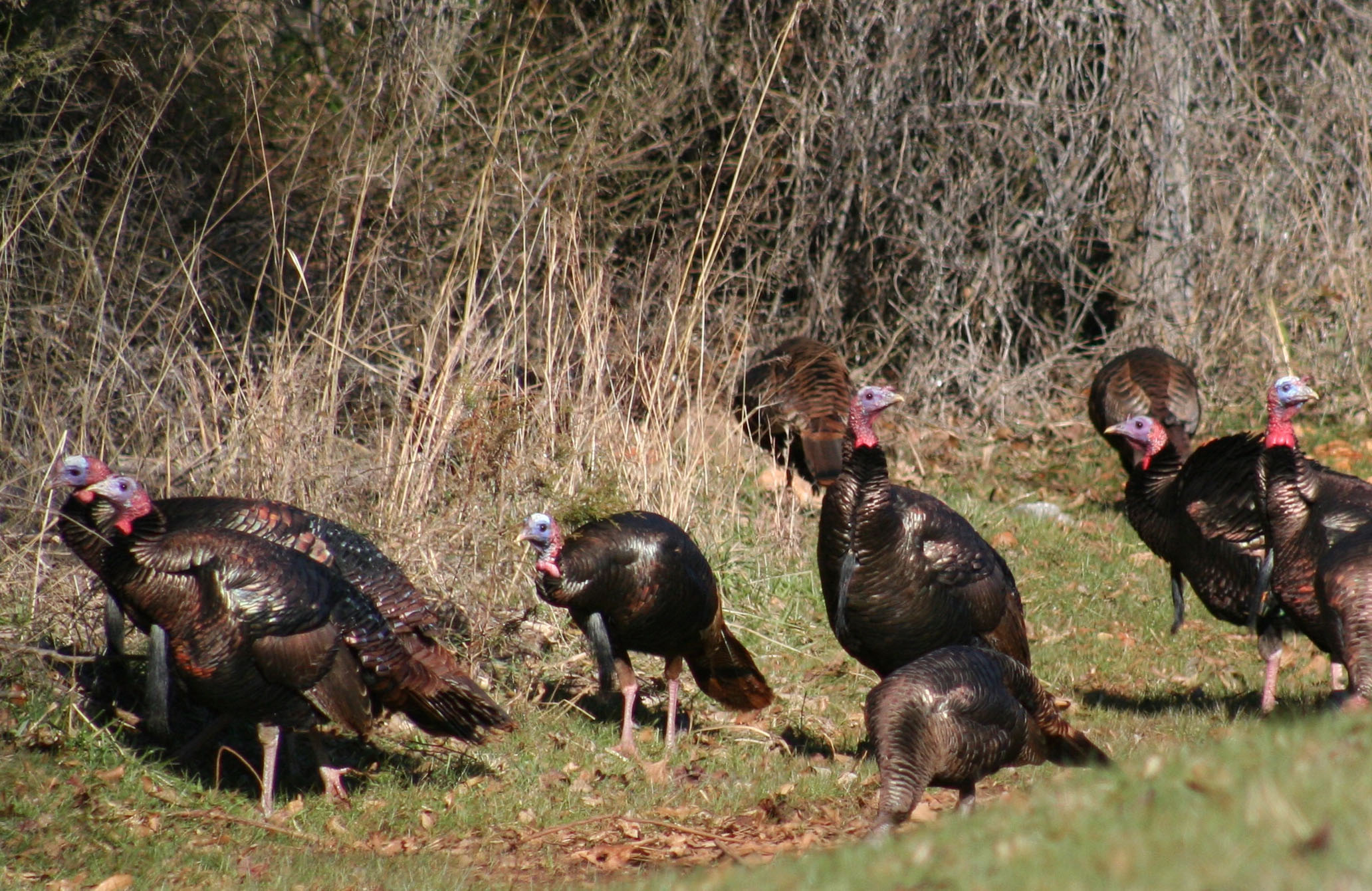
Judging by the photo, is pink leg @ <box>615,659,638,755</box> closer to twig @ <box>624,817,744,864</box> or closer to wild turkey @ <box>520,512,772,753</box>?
wild turkey @ <box>520,512,772,753</box>

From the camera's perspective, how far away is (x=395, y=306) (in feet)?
28.4

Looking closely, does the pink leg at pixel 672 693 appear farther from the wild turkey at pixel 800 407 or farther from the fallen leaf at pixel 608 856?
the wild turkey at pixel 800 407

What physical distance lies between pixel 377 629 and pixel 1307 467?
3.86m

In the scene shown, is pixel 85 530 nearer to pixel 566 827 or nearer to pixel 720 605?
pixel 566 827

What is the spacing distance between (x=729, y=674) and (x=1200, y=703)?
225 centimetres

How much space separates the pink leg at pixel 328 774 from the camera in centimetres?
538

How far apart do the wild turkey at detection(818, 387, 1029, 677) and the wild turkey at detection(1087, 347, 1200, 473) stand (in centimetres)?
291

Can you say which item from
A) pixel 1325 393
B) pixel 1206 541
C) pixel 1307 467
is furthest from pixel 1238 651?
pixel 1325 393

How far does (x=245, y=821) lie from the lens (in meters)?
5.09

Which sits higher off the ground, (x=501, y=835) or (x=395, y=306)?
(x=395, y=306)


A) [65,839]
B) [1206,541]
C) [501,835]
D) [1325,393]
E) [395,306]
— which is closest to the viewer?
[65,839]

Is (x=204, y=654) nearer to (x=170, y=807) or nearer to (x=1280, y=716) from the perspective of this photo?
(x=170, y=807)

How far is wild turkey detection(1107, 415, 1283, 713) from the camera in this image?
6305 mm

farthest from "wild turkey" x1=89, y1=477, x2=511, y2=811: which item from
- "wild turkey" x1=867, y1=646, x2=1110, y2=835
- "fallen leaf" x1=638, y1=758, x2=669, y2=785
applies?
"wild turkey" x1=867, y1=646, x2=1110, y2=835
